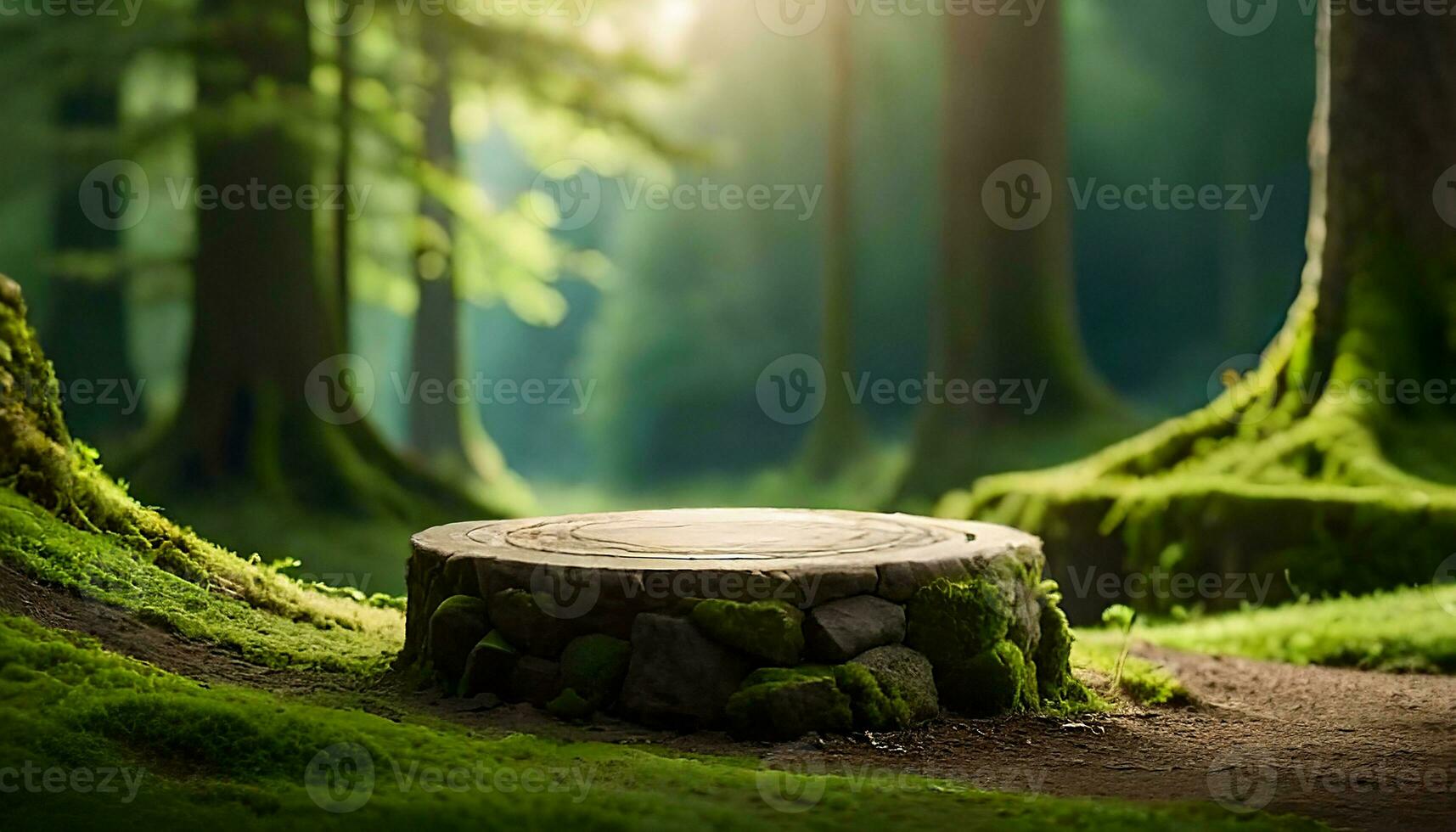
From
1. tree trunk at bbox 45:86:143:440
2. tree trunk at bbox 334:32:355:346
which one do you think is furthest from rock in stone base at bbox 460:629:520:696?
tree trunk at bbox 45:86:143:440

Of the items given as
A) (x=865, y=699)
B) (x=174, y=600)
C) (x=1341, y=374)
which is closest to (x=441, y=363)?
(x=1341, y=374)

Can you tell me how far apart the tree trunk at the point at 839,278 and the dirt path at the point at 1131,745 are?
45.0 feet

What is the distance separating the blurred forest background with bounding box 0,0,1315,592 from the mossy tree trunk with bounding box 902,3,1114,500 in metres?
0.05

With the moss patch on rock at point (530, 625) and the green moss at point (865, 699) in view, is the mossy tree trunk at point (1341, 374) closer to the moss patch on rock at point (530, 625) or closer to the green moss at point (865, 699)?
the green moss at point (865, 699)

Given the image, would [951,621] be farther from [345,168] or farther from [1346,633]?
[345,168]

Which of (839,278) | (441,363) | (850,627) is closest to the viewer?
(850,627)

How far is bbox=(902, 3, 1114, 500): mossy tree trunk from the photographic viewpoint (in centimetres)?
1394

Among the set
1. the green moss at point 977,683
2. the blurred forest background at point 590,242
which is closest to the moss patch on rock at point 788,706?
the green moss at point 977,683

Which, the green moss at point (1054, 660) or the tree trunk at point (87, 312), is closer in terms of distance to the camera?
the green moss at point (1054, 660)

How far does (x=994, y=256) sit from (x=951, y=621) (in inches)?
372

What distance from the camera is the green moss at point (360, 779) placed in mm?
3404

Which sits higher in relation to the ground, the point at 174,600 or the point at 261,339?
the point at 261,339

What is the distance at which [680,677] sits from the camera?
4816mm

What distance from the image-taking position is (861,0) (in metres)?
22.0
